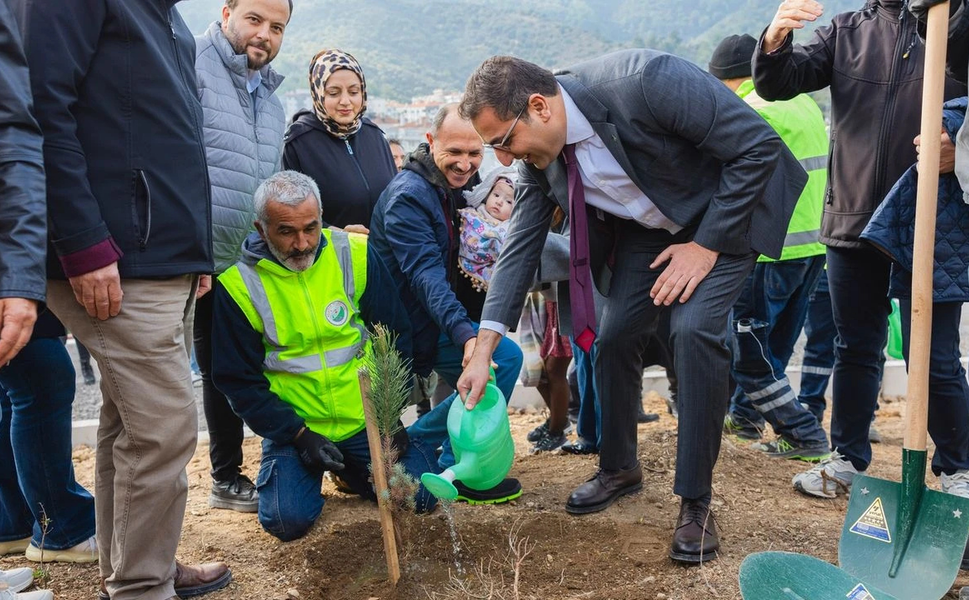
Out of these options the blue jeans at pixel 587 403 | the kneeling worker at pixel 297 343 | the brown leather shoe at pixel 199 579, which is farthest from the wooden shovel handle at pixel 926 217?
the brown leather shoe at pixel 199 579

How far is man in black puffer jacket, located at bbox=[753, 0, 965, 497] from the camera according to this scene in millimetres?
3355

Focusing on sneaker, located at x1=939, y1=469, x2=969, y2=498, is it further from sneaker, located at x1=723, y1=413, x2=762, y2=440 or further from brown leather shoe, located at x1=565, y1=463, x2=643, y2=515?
sneaker, located at x1=723, y1=413, x2=762, y2=440

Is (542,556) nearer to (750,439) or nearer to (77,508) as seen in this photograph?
(77,508)

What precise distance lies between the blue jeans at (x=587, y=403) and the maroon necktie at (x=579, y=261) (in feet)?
3.75

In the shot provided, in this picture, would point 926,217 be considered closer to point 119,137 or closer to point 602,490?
point 602,490

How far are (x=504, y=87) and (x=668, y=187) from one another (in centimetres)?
69

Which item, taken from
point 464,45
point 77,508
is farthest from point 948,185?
point 464,45

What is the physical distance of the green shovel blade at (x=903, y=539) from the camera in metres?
2.65

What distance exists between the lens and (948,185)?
3.16 meters

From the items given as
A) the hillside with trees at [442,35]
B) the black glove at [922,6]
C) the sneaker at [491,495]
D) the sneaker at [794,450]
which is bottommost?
the sneaker at [794,450]

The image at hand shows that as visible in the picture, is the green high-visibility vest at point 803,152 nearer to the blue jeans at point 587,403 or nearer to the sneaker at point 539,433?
the blue jeans at point 587,403

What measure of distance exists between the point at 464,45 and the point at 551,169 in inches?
1533

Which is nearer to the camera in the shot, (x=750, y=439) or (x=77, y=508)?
(x=77, y=508)

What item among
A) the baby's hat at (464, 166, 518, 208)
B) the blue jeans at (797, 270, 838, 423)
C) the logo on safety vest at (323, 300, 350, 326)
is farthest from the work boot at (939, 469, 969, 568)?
the logo on safety vest at (323, 300, 350, 326)
